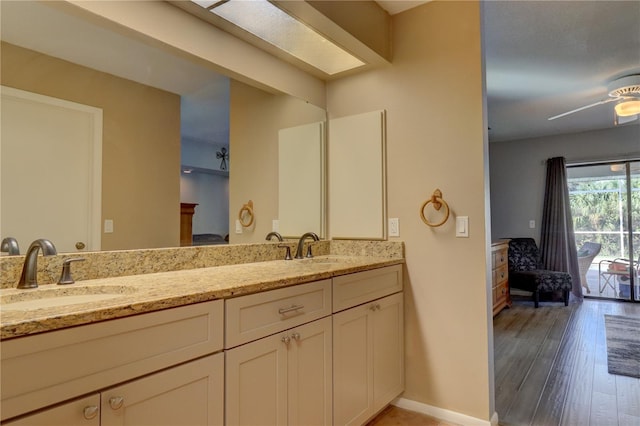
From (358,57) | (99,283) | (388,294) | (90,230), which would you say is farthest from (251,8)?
(388,294)

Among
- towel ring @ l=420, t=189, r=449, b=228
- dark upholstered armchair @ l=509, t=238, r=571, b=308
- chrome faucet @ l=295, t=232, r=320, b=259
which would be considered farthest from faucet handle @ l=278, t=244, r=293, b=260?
dark upholstered armchair @ l=509, t=238, r=571, b=308

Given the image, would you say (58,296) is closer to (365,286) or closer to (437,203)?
(365,286)

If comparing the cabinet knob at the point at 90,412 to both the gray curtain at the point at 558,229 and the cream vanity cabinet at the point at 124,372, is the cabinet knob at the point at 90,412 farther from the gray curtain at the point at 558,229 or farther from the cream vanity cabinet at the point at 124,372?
the gray curtain at the point at 558,229

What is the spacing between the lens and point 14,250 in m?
1.30

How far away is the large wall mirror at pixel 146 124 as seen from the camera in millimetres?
1378

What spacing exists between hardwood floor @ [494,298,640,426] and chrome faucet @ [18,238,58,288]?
2.35m

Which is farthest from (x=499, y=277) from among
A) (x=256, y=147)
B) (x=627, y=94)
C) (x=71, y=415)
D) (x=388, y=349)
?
(x=71, y=415)

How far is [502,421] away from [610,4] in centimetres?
267

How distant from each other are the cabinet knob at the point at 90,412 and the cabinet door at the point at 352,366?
40.1 inches

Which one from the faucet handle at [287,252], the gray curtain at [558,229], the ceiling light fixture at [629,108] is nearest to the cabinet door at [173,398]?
the faucet handle at [287,252]

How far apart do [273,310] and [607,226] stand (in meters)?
5.94

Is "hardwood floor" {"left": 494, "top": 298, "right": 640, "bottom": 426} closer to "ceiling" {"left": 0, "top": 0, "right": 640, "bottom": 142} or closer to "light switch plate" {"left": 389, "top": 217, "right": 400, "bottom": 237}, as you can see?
"light switch plate" {"left": 389, "top": 217, "right": 400, "bottom": 237}

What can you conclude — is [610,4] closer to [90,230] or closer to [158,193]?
[158,193]

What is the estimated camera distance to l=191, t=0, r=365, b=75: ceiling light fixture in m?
1.79
